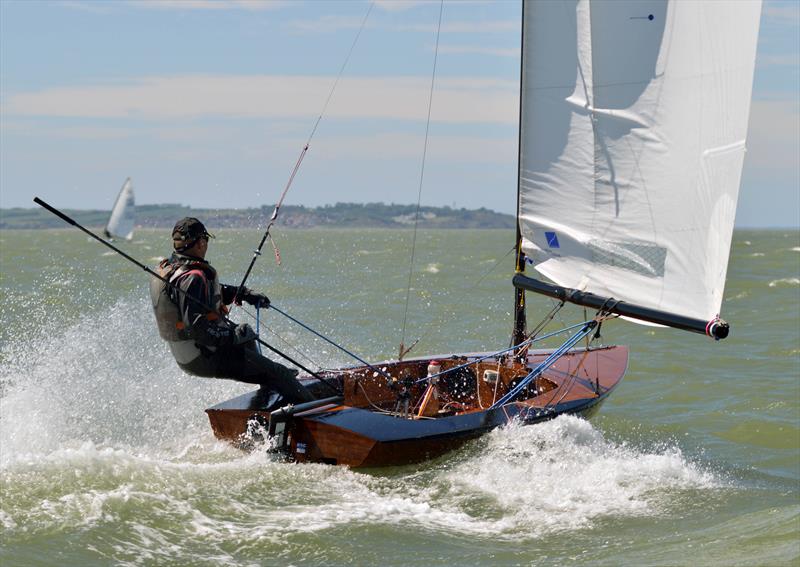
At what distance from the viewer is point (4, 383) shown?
9.91 metres

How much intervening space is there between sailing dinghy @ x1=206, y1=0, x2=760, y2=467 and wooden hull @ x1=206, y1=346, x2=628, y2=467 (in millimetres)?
19

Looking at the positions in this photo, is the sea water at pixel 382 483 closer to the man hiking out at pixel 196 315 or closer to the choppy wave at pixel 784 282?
the man hiking out at pixel 196 315

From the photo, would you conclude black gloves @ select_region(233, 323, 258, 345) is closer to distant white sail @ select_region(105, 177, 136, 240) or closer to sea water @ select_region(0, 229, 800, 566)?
sea water @ select_region(0, 229, 800, 566)

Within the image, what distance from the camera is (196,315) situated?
7.09 m

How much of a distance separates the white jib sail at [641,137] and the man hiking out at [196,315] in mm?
2876

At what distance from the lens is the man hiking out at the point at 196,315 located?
279 inches

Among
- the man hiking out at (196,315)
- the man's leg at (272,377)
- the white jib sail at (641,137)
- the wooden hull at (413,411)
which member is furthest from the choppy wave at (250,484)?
the white jib sail at (641,137)

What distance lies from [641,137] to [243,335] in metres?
3.49

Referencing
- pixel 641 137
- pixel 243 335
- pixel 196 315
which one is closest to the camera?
pixel 196 315

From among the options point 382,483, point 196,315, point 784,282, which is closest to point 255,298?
point 196,315

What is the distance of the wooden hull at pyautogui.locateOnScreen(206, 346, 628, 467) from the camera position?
7.45 meters

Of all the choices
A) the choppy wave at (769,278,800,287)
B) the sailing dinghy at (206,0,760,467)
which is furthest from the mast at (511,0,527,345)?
the choppy wave at (769,278,800,287)

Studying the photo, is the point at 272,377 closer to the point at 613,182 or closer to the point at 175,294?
the point at 175,294

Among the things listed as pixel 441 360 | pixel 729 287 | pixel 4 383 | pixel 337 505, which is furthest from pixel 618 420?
pixel 729 287
